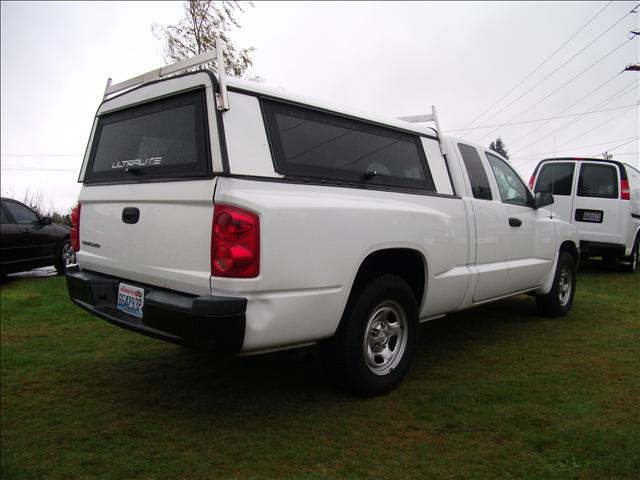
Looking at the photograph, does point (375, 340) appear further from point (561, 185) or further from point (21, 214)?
point (21, 214)

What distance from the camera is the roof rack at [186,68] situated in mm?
2770

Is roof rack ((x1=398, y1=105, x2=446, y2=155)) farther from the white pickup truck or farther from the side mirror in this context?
the side mirror

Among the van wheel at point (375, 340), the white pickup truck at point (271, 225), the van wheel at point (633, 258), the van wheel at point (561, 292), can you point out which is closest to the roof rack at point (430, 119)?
the white pickup truck at point (271, 225)

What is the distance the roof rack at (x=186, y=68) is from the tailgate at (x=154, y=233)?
18.9 inches

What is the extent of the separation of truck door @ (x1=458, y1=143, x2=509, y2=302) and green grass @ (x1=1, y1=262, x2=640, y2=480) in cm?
61

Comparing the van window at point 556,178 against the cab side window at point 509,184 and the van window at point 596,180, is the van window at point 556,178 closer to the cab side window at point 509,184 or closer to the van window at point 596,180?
the van window at point 596,180

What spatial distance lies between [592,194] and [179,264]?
27.5ft

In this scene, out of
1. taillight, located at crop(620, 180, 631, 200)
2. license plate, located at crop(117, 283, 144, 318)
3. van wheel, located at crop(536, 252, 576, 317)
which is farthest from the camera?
taillight, located at crop(620, 180, 631, 200)

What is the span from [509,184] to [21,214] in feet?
25.5

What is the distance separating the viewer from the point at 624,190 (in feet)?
28.8

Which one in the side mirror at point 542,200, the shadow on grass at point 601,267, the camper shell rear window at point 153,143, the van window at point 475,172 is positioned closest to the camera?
the camper shell rear window at point 153,143

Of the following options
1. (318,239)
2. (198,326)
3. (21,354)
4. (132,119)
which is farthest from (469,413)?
Result: (21,354)

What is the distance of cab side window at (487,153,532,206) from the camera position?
16.0ft

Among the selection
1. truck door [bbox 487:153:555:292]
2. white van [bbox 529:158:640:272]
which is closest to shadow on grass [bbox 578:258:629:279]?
white van [bbox 529:158:640:272]
